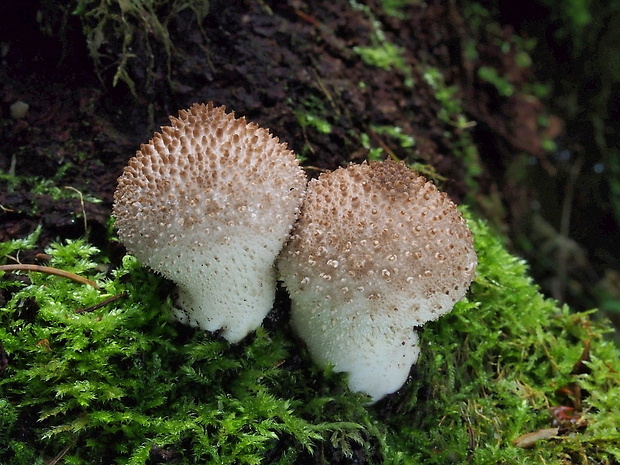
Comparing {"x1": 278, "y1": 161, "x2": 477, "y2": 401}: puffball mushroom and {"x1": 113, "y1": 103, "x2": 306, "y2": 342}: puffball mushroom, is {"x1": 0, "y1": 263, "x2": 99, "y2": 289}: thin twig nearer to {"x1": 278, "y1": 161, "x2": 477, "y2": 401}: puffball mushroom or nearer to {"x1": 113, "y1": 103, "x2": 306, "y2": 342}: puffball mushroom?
{"x1": 113, "y1": 103, "x2": 306, "y2": 342}: puffball mushroom

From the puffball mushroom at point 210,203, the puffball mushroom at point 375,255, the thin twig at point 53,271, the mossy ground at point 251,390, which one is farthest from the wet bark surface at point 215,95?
the puffball mushroom at point 375,255

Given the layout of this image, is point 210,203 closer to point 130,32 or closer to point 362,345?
point 362,345

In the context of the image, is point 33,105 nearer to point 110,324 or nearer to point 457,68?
point 110,324

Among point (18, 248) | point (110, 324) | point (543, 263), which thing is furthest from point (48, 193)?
point (543, 263)

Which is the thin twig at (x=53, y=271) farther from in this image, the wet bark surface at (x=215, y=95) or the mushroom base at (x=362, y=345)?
the mushroom base at (x=362, y=345)

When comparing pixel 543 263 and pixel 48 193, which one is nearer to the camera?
pixel 48 193

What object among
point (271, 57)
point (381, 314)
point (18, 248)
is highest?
point (271, 57)
